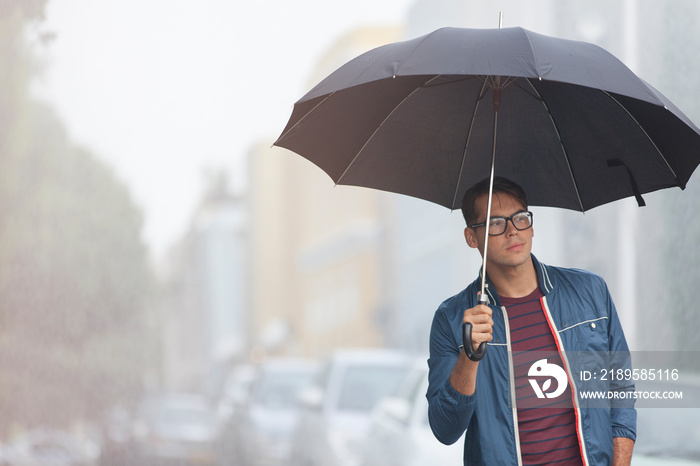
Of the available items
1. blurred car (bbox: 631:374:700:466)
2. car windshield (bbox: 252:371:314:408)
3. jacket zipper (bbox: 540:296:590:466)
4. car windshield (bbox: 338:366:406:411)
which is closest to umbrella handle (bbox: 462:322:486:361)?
jacket zipper (bbox: 540:296:590:466)

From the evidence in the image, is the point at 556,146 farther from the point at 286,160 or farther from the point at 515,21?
the point at 286,160

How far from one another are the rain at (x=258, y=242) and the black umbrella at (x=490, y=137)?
243 cm

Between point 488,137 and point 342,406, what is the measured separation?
21.6ft

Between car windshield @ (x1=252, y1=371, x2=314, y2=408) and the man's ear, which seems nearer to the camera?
the man's ear

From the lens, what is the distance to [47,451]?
2019 centimetres

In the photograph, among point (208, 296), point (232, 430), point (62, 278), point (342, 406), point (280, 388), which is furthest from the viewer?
point (208, 296)

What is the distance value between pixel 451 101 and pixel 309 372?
10.7 meters

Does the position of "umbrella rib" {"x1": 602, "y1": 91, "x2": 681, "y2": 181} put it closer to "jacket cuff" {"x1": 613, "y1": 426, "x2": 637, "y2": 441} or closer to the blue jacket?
the blue jacket

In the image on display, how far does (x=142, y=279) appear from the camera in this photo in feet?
Result: 80.7

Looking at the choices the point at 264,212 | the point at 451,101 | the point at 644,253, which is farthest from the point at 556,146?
the point at 264,212

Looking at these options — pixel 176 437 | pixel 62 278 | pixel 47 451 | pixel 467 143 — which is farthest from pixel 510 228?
pixel 47 451

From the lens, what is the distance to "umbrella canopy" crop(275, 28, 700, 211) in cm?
332

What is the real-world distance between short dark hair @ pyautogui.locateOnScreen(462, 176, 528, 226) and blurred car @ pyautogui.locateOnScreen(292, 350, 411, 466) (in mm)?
5638

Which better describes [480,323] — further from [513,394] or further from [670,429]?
[670,429]
